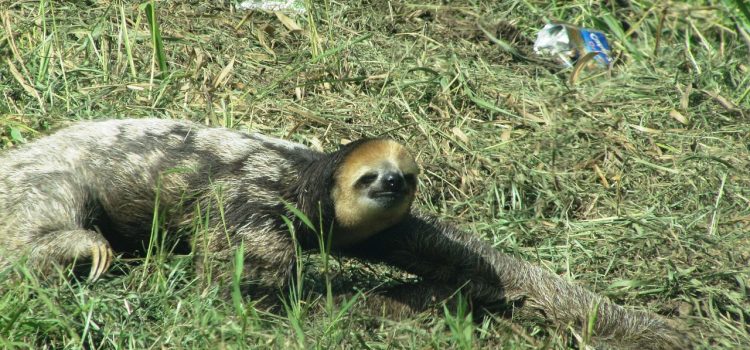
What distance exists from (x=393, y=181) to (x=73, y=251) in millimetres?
1808

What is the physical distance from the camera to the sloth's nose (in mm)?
5460

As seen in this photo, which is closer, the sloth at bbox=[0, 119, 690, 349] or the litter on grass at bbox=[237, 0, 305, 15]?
the sloth at bbox=[0, 119, 690, 349]

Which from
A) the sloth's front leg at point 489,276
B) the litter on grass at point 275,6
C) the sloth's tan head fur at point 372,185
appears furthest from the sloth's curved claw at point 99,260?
the litter on grass at point 275,6

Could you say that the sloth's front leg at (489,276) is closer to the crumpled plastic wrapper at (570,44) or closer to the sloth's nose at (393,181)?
the sloth's nose at (393,181)

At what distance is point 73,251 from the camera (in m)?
5.30

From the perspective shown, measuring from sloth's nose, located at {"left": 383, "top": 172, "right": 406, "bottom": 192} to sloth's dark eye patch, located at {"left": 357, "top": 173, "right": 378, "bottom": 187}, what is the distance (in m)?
0.07

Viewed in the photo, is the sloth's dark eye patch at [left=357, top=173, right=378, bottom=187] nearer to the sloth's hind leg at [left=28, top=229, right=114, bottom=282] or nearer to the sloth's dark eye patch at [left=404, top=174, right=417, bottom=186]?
the sloth's dark eye patch at [left=404, top=174, right=417, bottom=186]

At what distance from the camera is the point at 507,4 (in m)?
9.50

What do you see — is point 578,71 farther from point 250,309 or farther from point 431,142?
point 250,309

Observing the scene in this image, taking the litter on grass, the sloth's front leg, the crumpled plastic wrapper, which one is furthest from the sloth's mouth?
the crumpled plastic wrapper

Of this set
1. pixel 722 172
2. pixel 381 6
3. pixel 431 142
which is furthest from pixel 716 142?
pixel 381 6

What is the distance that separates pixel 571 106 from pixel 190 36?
129 inches

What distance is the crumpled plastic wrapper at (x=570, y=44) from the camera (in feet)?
29.4

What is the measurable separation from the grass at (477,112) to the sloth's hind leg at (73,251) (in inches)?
5.7
